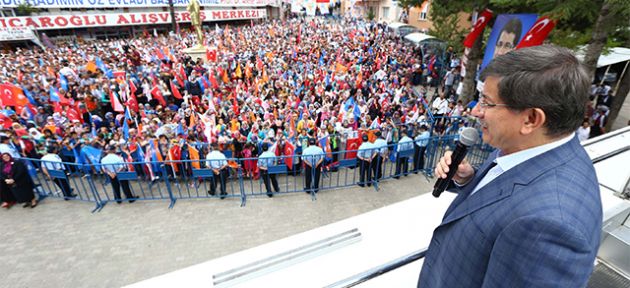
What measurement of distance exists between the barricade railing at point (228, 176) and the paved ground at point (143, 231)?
27 cm

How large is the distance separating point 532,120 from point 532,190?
29 cm

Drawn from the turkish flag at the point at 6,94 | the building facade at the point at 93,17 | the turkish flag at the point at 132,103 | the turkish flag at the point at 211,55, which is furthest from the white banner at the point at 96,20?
the turkish flag at the point at 132,103

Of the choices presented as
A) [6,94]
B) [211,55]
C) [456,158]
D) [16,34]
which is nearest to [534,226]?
[456,158]

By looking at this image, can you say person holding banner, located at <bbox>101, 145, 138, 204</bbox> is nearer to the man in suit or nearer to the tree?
the man in suit

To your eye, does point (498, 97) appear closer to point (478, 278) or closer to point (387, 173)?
point (478, 278)

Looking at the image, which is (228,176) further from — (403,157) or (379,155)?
(403,157)

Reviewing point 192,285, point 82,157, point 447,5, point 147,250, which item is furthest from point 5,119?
point 447,5

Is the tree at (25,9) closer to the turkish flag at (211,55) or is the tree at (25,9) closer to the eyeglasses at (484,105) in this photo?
the turkish flag at (211,55)

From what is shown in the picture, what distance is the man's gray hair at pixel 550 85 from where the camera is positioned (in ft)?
3.63

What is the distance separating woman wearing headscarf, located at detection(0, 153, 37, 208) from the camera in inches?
282

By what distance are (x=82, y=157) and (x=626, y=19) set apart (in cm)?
1485

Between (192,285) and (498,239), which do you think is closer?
(498,239)

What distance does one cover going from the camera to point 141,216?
284 inches

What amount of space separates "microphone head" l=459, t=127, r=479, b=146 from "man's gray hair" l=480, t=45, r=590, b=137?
28.2 inches
